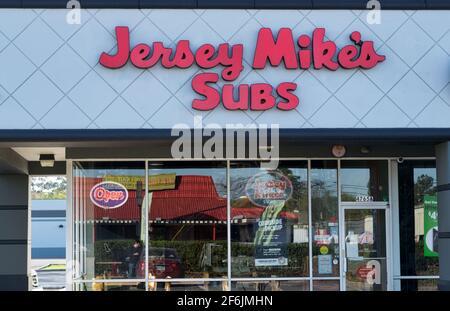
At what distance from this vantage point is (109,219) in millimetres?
13797

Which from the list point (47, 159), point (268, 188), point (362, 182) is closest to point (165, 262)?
point (268, 188)

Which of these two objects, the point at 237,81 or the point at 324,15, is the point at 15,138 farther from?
the point at 324,15

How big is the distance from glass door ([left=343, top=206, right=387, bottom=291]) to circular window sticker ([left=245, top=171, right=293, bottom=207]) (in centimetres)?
123

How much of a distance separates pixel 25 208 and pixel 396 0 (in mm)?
9648

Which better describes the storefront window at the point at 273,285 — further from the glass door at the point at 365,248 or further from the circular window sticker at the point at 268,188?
the circular window sticker at the point at 268,188

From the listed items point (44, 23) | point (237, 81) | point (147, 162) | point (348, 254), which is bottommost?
point (348, 254)

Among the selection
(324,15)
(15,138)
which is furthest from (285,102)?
(15,138)

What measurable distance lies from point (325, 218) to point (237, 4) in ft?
15.4

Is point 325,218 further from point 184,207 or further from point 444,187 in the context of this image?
point 444,187

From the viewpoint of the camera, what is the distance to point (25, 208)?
655 inches

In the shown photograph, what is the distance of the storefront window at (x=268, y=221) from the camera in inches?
544

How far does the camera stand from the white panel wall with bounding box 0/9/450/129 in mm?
11281

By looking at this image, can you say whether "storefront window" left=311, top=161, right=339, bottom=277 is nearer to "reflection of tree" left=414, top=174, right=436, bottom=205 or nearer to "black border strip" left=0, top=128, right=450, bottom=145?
"reflection of tree" left=414, top=174, right=436, bottom=205

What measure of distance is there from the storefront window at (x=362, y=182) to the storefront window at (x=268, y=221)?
2.59ft
